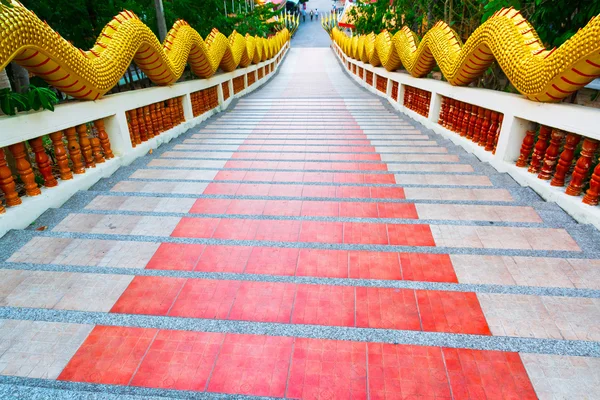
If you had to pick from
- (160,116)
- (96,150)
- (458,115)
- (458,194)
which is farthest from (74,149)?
(458,115)

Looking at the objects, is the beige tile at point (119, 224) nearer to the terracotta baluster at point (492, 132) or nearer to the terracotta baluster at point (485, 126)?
the terracotta baluster at point (492, 132)

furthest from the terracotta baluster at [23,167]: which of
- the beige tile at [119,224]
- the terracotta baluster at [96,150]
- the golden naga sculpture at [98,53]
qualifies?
the terracotta baluster at [96,150]

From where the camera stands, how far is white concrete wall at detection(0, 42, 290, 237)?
280 cm

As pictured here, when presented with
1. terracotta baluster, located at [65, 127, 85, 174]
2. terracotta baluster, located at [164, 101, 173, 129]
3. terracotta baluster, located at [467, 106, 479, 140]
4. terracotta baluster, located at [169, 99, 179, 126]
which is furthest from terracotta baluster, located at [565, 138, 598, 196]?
terracotta baluster, located at [169, 99, 179, 126]

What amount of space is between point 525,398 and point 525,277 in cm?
91

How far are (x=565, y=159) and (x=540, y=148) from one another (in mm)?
396

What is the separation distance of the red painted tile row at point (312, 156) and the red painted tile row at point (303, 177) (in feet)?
1.97

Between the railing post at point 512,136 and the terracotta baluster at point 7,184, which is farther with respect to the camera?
the railing post at point 512,136

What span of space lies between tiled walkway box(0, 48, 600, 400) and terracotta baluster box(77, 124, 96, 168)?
27 centimetres

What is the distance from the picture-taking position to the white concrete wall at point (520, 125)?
9.36 ft

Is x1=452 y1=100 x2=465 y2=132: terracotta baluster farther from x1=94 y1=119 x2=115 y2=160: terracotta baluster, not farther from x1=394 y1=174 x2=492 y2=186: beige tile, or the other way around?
x1=94 y1=119 x2=115 y2=160: terracotta baluster

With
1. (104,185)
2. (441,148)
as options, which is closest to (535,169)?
(441,148)

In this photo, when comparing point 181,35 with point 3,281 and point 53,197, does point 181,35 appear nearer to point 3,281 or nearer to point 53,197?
point 53,197

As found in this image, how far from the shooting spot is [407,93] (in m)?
7.95
